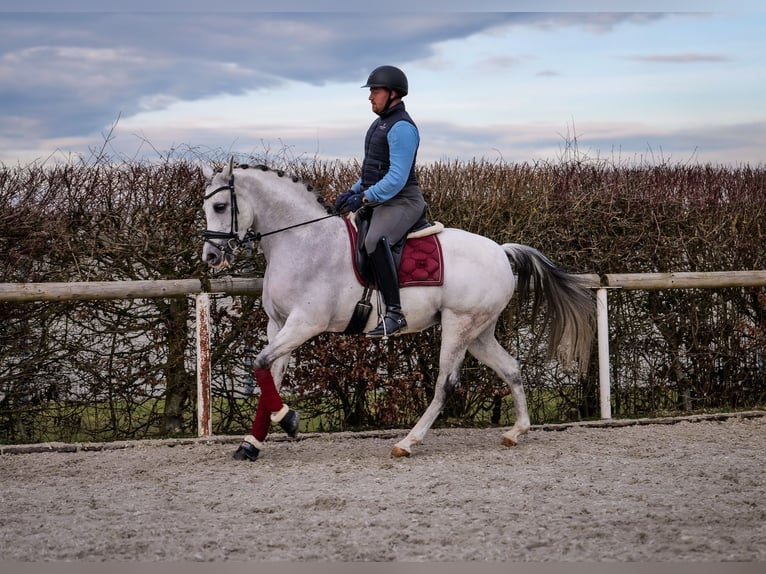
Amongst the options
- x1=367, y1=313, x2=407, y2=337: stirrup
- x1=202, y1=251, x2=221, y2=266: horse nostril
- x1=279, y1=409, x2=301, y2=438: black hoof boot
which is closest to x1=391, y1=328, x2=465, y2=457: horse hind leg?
x1=367, y1=313, x2=407, y2=337: stirrup

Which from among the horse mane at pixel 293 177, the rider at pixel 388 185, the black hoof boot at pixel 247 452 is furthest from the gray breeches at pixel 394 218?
the black hoof boot at pixel 247 452

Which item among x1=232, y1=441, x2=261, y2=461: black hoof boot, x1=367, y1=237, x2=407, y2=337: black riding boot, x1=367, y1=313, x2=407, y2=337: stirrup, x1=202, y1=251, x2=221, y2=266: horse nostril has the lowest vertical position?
x1=232, y1=441, x2=261, y2=461: black hoof boot

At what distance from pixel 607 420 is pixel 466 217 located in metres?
2.27

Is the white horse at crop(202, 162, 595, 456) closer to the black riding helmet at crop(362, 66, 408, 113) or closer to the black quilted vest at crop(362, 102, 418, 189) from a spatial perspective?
the black quilted vest at crop(362, 102, 418, 189)

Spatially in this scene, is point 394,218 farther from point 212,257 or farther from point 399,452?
point 399,452

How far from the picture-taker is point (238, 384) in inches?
332

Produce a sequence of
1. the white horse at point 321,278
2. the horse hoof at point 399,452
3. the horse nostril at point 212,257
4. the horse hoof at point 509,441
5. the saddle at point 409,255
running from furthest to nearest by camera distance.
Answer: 1. the horse hoof at point 509,441
2. the horse hoof at point 399,452
3. the saddle at point 409,255
4. the white horse at point 321,278
5. the horse nostril at point 212,257

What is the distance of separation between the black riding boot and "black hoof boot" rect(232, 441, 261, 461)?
1206mm

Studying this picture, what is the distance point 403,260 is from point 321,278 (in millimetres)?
626

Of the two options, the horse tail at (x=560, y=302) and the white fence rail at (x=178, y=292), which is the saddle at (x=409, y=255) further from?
the white fence rail at (x=178, y=292)

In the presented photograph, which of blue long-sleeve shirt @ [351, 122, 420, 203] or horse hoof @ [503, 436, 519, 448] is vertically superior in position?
blue long-sleeve shirt @ [351, 122, 420, 203]

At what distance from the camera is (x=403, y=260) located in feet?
23.2

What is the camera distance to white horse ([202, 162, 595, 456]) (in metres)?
6.85

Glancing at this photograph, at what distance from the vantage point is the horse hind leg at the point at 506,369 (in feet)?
25.0
